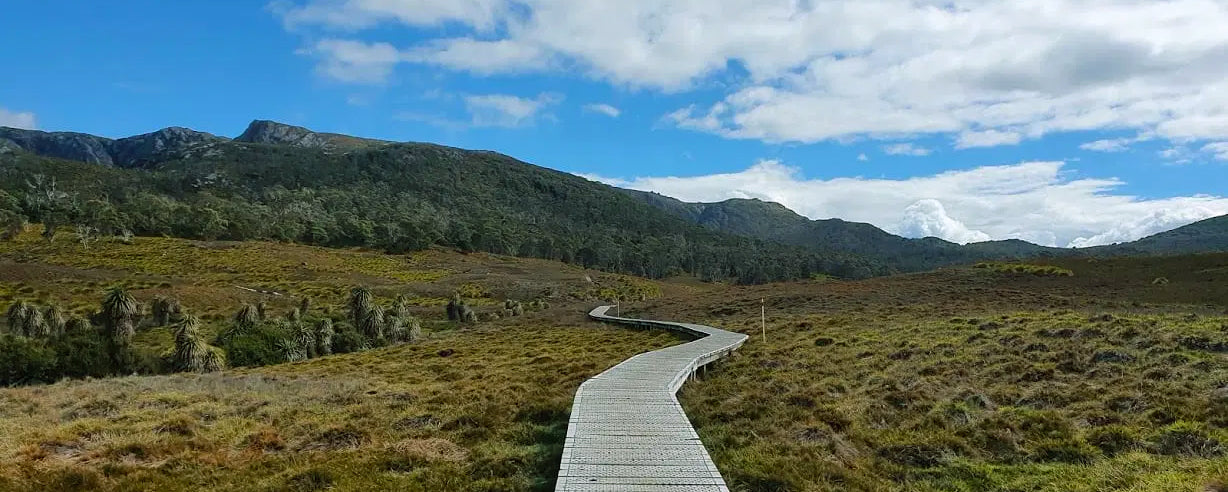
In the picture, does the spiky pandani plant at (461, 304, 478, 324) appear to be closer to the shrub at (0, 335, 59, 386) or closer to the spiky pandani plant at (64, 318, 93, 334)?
the spiky pandani plant at (64, 318, 93, 334)

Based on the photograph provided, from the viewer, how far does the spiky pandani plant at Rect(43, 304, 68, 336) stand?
43938 millimetres

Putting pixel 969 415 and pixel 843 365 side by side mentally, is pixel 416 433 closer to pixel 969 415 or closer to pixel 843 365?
pixel 969 415

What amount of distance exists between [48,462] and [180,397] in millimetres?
7865

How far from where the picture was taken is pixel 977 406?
14.3 metres

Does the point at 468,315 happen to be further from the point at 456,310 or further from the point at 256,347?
the point at 256,347

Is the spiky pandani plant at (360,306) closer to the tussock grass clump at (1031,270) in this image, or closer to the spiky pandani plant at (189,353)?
the spiky pandani plant at (189,353)

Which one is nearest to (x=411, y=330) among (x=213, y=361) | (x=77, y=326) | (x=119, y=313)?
(x=213, y=361)

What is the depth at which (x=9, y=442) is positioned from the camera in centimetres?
1269

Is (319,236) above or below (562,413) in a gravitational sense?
above

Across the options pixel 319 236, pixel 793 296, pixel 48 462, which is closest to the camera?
pixel 48 462

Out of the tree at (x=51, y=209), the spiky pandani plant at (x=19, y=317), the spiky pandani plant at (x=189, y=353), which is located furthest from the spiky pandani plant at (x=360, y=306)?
the tree at (x=51, y=209)

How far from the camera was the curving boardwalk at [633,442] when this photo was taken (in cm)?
841

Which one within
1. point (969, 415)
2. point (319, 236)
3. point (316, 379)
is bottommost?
point (316, 379)

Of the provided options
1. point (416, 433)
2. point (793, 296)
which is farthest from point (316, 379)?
point (793, 296)
